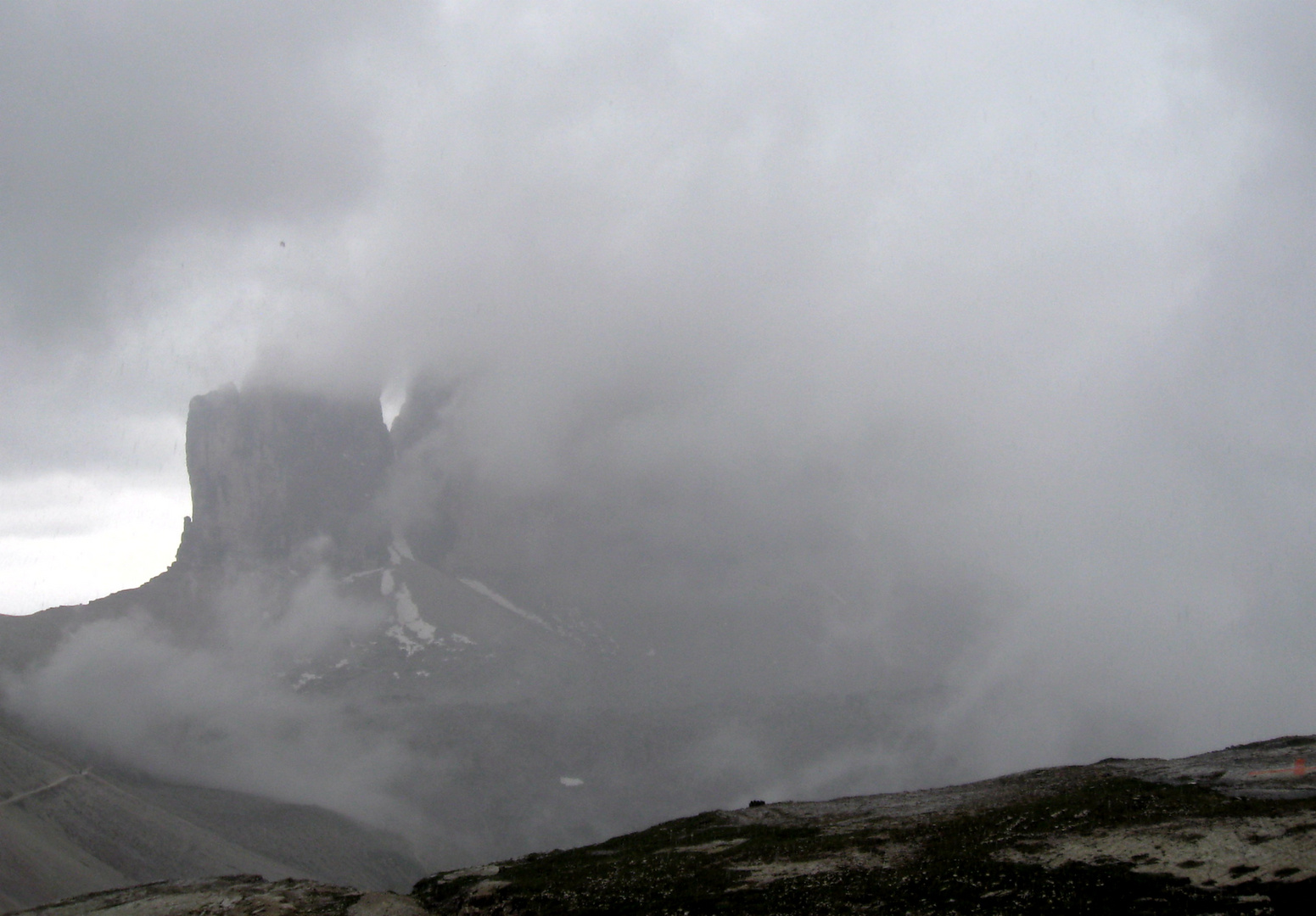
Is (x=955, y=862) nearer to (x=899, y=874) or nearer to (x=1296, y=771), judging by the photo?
(x=899, y=874)

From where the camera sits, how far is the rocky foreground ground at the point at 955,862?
37812 millimetres

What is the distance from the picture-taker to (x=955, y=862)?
147ft

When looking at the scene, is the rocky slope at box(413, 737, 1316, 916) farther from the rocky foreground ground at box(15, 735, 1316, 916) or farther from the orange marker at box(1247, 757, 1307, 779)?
the orange marker at box(1247, 757, 1307, 779)

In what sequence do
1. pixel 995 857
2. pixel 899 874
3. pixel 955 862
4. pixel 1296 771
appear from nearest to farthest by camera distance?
pixel 995 857 → pixel 955 862 → pixel 899 874 → pixel 1296 771

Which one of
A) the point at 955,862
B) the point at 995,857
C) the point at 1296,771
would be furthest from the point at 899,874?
the point at 1296,771

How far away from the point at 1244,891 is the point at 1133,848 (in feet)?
22.0

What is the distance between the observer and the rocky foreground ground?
37.8 meters

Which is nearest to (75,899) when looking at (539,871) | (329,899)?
(329,899)

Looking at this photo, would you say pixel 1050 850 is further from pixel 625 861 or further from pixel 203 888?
pixel 203 888

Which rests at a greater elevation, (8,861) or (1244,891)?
(8,861)

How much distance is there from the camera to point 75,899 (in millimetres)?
67875

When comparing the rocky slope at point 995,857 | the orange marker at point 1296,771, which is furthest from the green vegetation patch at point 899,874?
the orange marker at point 1296,771

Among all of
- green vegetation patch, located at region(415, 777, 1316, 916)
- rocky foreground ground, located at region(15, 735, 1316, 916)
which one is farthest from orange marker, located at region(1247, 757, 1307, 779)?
green vegetation patch, located at region(415, 777, 1316, 916)

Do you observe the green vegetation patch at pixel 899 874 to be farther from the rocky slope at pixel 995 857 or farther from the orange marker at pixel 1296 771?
the orange marker at pixel 1296 771
